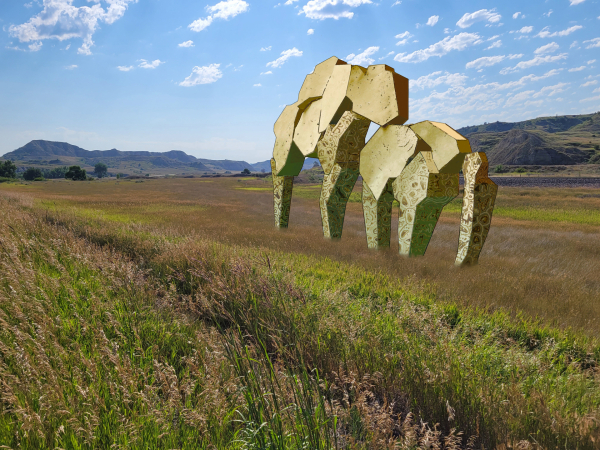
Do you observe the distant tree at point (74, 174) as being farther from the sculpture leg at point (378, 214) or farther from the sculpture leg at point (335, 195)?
the sculpture leg at point (378, 214)

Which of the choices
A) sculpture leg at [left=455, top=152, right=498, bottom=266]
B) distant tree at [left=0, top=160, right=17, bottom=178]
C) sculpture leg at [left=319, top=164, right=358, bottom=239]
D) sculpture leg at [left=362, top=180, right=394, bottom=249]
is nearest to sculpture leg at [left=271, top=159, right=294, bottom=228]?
sculpture leg at [left=319, top=164, right=358, bottom=239]

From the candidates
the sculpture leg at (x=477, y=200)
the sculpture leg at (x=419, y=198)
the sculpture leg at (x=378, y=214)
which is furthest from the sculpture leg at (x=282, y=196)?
the sculpture leg at (x=477, y=200)

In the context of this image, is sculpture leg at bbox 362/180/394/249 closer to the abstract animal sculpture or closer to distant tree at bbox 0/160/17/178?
the abstract animal sculpture

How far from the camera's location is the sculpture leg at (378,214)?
22.2 feet

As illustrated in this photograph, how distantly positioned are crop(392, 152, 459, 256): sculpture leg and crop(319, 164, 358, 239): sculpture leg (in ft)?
4.75

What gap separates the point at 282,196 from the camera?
10.2m

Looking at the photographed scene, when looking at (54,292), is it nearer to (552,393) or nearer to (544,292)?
(552,393)

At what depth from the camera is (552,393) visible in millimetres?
Result: 2664

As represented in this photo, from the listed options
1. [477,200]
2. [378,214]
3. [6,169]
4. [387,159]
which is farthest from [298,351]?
[6,169]

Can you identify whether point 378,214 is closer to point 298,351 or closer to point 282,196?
point 282,196

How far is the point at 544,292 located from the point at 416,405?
163 inches

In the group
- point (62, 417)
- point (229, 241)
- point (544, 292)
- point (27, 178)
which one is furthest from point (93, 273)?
point (27, 178)

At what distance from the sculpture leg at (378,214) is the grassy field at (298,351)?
39cm

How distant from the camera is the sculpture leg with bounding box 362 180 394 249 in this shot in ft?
22.2
